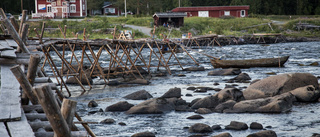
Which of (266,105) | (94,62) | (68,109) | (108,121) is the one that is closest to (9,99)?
(68,109)

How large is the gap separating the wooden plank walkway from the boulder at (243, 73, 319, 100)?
11.4 m

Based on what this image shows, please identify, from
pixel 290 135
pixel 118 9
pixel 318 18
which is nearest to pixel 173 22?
pixel 118 9

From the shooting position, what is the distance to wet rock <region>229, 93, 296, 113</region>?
15.1m

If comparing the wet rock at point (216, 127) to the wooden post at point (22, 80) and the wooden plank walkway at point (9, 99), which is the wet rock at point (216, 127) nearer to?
the wooden plank walkway at point (9, 99)

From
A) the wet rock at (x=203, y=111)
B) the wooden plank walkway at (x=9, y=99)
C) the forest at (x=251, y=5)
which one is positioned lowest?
the wet rock at (x=203, y=111)

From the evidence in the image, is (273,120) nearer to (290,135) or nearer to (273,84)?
(290,135)

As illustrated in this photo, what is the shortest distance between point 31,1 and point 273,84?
246 ft

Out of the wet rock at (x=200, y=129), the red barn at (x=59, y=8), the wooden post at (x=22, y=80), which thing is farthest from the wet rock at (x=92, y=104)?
the red barn at (x=59, y=8)

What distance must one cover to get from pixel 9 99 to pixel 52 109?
1974 mm

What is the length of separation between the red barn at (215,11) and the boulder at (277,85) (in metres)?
63.7

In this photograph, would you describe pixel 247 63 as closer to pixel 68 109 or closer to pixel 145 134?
pixel 145 134

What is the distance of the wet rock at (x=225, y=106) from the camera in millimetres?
15556

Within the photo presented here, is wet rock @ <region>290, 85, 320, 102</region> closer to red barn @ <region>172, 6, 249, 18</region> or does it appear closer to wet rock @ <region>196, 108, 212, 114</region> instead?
wet rock @ <region>196, 108, 212, 114</region>

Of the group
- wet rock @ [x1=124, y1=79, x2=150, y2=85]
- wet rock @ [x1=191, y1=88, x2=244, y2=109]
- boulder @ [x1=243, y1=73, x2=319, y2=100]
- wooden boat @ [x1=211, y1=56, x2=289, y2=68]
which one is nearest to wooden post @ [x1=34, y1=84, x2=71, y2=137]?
wet rock @ [x1=191, y1=88, x2=244, y2=109]
